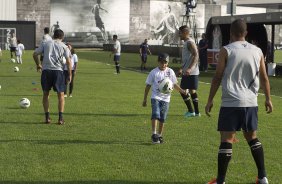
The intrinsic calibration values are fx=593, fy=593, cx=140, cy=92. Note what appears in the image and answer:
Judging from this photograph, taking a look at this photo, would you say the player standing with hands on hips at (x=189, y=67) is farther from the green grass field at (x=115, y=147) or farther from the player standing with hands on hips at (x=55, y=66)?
the player standing with hands on hips at (x=55, y=66)

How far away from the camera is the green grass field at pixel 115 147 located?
7625 millimetres

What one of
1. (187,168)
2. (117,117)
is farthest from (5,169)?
(117,117)

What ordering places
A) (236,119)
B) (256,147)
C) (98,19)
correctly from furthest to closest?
(98,19), (256,147), (236,119)

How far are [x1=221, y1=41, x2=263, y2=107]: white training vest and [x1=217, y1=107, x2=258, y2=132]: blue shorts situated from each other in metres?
0.06

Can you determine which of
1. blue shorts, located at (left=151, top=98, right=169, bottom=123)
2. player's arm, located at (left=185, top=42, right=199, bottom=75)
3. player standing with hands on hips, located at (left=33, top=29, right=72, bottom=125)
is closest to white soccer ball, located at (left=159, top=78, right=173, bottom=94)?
blue shorts, located at (left=151, top=98, right=169, bottom=123)

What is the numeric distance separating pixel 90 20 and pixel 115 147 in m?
74.8

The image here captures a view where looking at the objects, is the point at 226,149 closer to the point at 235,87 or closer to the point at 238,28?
the point at 235,87

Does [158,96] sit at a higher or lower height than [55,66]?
lower

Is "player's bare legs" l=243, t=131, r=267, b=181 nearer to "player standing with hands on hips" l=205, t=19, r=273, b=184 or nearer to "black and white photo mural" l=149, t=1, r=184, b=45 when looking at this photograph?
"player standing with hands on hips" l=205, t=19, r=273, b=184

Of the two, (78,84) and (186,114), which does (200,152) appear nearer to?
(186,114)

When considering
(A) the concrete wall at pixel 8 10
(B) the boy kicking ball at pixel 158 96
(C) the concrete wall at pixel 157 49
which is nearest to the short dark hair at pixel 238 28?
(B) the boy kicking ball at pixel 158 96

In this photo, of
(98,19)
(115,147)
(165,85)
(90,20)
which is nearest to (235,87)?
(165,85)

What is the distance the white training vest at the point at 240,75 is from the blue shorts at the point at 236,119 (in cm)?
6

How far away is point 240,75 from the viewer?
6812mm
